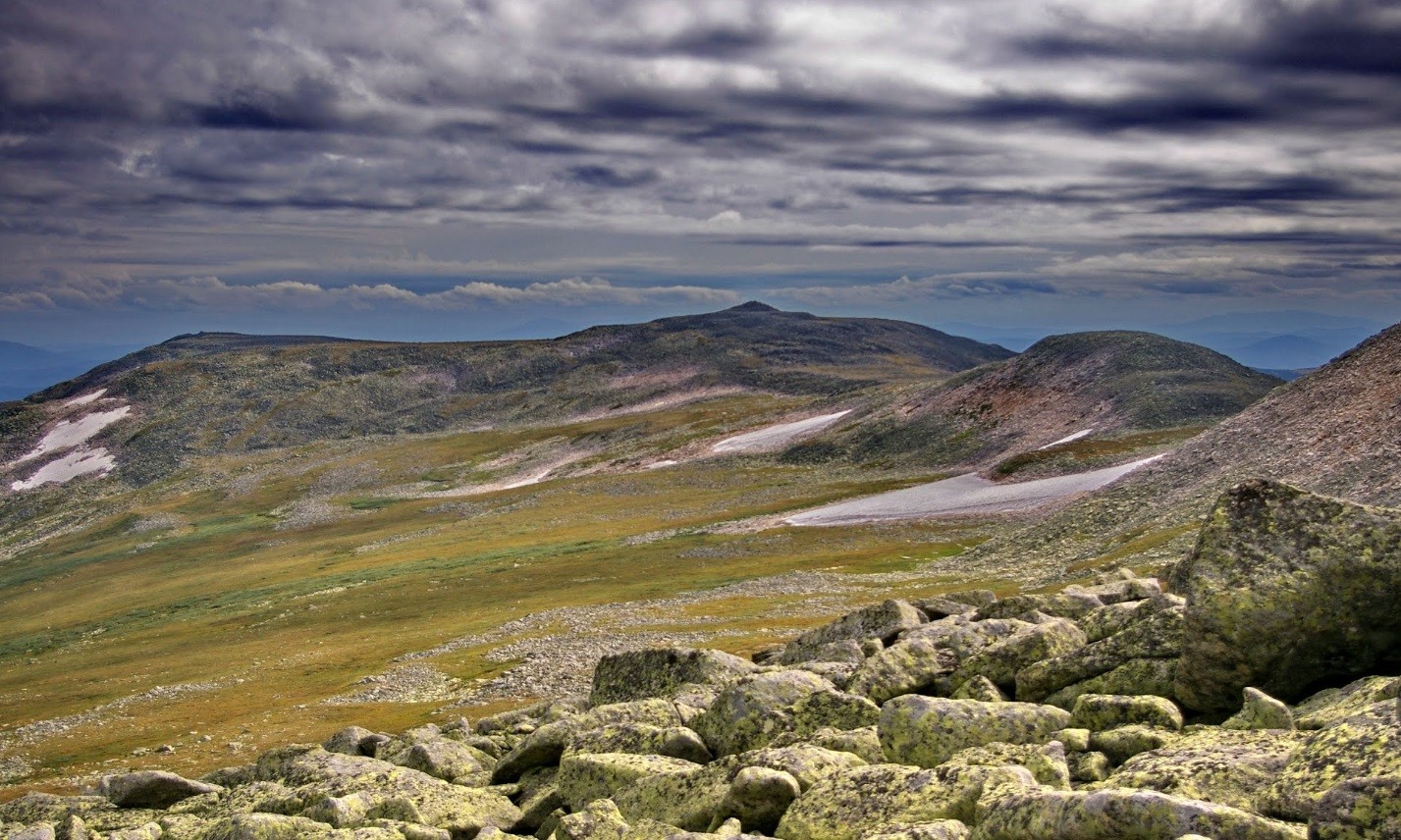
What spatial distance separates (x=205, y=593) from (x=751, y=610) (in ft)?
239

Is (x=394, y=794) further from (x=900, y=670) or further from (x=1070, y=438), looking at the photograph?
(x=1070, y=438)

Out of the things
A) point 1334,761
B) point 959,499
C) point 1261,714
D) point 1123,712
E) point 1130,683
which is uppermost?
point 1334,761

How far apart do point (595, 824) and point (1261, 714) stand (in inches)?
499

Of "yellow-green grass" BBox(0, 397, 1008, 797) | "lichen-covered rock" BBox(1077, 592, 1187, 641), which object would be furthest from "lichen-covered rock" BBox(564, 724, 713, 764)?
"yellow-green grass" BBox(0, 397, 1008, 797)

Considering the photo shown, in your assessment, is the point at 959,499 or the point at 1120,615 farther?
the point at 959,499

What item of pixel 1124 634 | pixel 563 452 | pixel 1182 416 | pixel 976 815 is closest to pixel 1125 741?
pixel 976 815

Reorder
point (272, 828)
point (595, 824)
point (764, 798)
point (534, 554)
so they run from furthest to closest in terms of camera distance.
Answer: point (534, 554)
point (272, 828)
point (595, 824)
point (764, 798)

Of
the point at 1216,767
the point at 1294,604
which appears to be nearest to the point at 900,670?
the point at 1294,604

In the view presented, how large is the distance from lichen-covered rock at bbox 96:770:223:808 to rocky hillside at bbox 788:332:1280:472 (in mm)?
96946

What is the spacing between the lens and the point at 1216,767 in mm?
15742

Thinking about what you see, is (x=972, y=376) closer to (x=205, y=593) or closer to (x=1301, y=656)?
(x=205, y=593)

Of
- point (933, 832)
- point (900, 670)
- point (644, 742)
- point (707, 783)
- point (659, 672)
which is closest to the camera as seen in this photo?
point (933, 832)

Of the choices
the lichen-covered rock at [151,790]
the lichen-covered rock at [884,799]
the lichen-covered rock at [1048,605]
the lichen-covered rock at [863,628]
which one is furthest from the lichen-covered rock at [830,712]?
the lichen-covered rock at [151,790]

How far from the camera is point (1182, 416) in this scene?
12244 centimetres
